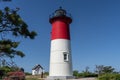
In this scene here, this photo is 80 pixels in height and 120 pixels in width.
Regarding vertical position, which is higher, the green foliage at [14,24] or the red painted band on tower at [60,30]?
the red painted band on tower at [60,30]

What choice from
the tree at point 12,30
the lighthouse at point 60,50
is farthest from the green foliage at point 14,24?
the lighthouse at point 60,50

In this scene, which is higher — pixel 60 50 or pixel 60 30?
pixel 60 30

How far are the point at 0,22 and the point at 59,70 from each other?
1510 cm

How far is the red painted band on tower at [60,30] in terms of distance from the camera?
26906 mm

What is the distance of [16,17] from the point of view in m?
12.6

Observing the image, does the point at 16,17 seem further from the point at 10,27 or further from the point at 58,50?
the point at 58,50

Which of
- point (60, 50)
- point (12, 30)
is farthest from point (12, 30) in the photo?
point (60, 50)

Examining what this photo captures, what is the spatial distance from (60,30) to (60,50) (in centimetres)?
238

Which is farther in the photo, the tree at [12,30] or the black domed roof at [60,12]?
the black domed roof at [60,12]

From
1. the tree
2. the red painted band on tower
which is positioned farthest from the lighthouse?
the tree

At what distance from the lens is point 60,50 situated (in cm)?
2684

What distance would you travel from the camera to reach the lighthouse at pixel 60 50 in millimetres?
26500

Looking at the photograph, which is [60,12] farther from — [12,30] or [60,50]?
[12,30]

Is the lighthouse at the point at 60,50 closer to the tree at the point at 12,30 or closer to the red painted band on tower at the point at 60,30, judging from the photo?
the red painted band on tower at the point at 60,30
